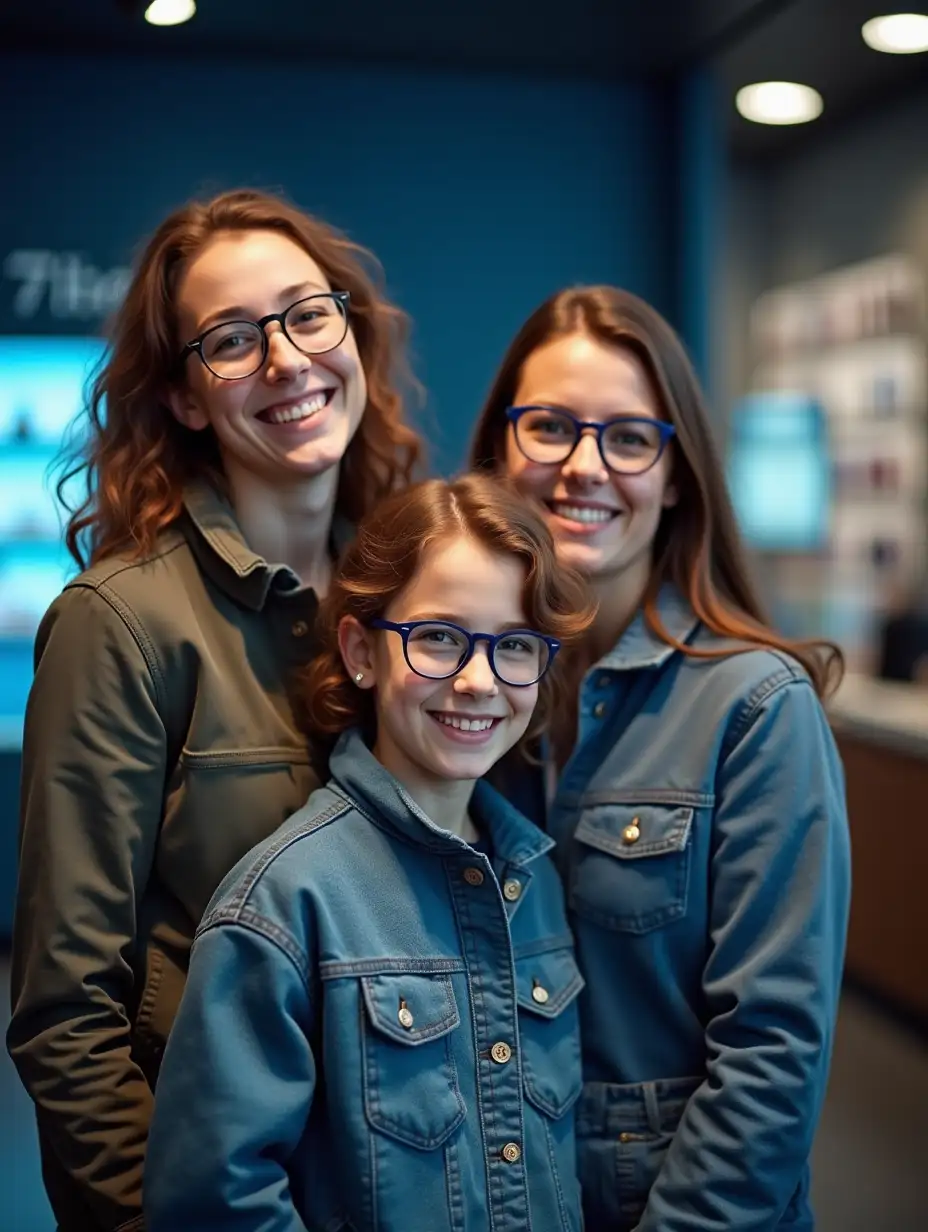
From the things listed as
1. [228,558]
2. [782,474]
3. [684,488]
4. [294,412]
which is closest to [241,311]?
[294,412]

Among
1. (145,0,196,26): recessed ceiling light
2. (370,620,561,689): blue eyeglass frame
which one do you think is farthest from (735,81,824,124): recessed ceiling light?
(370,620,561,689): blue eyeglass frame

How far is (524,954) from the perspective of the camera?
61.0 inches

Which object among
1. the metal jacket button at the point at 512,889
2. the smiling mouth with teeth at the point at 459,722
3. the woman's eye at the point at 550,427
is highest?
the woman's eye at the point at 550,427

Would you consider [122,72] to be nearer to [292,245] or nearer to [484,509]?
[292,245]

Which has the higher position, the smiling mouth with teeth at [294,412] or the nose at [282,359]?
the nose at [282,359]

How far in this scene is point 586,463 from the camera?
169cm

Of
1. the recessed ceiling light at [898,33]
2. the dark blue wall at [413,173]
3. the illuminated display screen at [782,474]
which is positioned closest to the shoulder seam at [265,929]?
the dark blue wall at [413,173]

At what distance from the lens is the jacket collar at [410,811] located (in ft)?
4.89

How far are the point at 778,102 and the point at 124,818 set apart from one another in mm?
5997

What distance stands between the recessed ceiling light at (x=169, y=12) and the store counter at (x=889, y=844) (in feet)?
8.94

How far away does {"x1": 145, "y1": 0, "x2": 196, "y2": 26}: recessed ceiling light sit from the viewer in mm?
3932

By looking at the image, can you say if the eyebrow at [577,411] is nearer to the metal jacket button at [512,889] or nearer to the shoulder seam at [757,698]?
the shoulder seam at [757,698]

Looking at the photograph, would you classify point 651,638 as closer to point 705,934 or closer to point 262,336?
point 705,934

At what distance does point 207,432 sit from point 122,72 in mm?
3174
